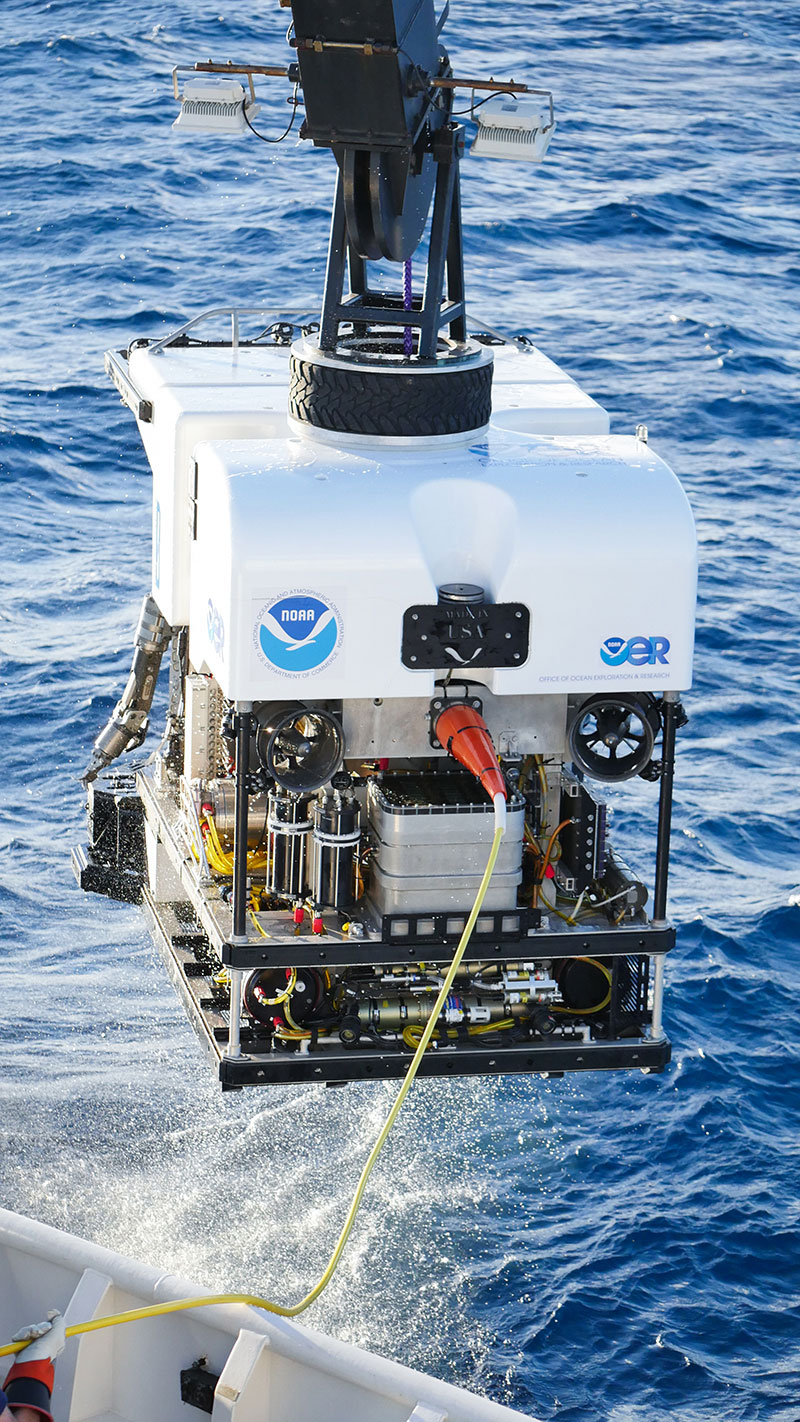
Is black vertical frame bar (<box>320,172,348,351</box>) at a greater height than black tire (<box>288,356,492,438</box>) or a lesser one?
greater

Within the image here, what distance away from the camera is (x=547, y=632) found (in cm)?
1031

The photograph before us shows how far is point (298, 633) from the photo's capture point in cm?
1004

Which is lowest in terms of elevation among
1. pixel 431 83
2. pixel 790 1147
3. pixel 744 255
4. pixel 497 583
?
pixel 790 1147

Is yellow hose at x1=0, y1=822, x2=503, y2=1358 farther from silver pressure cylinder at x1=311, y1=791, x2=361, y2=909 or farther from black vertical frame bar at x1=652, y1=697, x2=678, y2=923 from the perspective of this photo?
black vertical frame bar at x1=652, y1=697, x2=678, y2=923

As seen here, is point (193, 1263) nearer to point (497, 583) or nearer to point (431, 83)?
point (497, 583)

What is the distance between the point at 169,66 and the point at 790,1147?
3120cm

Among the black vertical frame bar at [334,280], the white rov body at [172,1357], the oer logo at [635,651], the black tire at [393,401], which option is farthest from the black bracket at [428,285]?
the white rov body at [172,1357]

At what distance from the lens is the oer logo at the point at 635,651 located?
34.0 feet

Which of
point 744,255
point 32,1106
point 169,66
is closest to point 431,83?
point 32,1106

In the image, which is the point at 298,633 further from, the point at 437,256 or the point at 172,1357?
the point at 172,1357

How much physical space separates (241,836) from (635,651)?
2250 millimetres

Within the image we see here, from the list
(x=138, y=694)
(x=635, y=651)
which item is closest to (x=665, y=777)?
(x=635, y=651)

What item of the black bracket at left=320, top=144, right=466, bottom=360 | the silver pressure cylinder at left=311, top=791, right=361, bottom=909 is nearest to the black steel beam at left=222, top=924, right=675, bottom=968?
the silver pressure cylinder at left=311, top=791, right=361, bottom=909

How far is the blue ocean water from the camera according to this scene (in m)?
16.3
